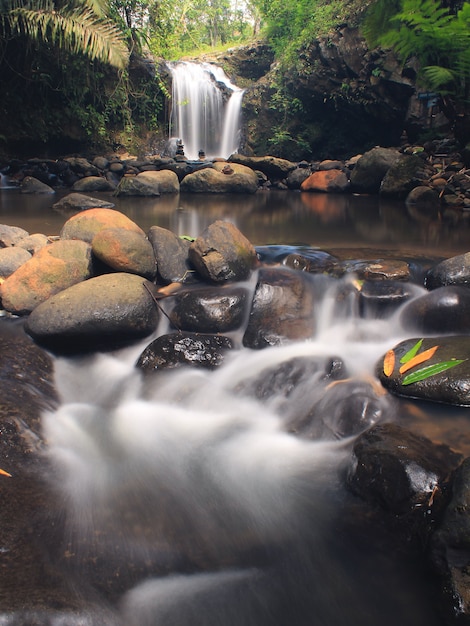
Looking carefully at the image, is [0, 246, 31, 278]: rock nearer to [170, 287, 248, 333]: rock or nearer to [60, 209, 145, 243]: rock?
[60, 209, 145, 243]: rock

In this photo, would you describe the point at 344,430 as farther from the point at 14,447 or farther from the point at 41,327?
the point at 41,327

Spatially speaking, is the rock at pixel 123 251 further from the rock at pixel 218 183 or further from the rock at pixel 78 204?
the rock at pixel 218 183

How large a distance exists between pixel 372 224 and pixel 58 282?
5.29 meters

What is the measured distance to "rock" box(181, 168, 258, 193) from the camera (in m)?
12.2

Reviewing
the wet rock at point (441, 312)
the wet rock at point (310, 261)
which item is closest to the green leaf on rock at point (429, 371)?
the wet rock at point (441, 312)

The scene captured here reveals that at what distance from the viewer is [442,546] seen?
5.63 feet

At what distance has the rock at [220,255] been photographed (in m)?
4.27

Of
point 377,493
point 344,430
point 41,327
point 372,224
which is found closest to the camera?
point 377,493

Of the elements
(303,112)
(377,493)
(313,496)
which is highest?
(303,112)

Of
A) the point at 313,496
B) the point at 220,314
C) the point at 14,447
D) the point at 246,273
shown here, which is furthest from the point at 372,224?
the point at 14,447

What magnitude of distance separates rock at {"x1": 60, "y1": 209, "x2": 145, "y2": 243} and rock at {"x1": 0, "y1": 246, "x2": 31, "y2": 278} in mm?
494

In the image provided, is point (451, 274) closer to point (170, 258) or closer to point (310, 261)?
point (310, 261)

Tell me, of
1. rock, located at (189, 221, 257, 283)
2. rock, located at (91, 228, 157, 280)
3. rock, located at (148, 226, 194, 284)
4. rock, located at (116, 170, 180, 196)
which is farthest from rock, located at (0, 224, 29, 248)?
rock, located at (116, 170, 180, 196)

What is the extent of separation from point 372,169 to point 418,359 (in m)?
9.63
